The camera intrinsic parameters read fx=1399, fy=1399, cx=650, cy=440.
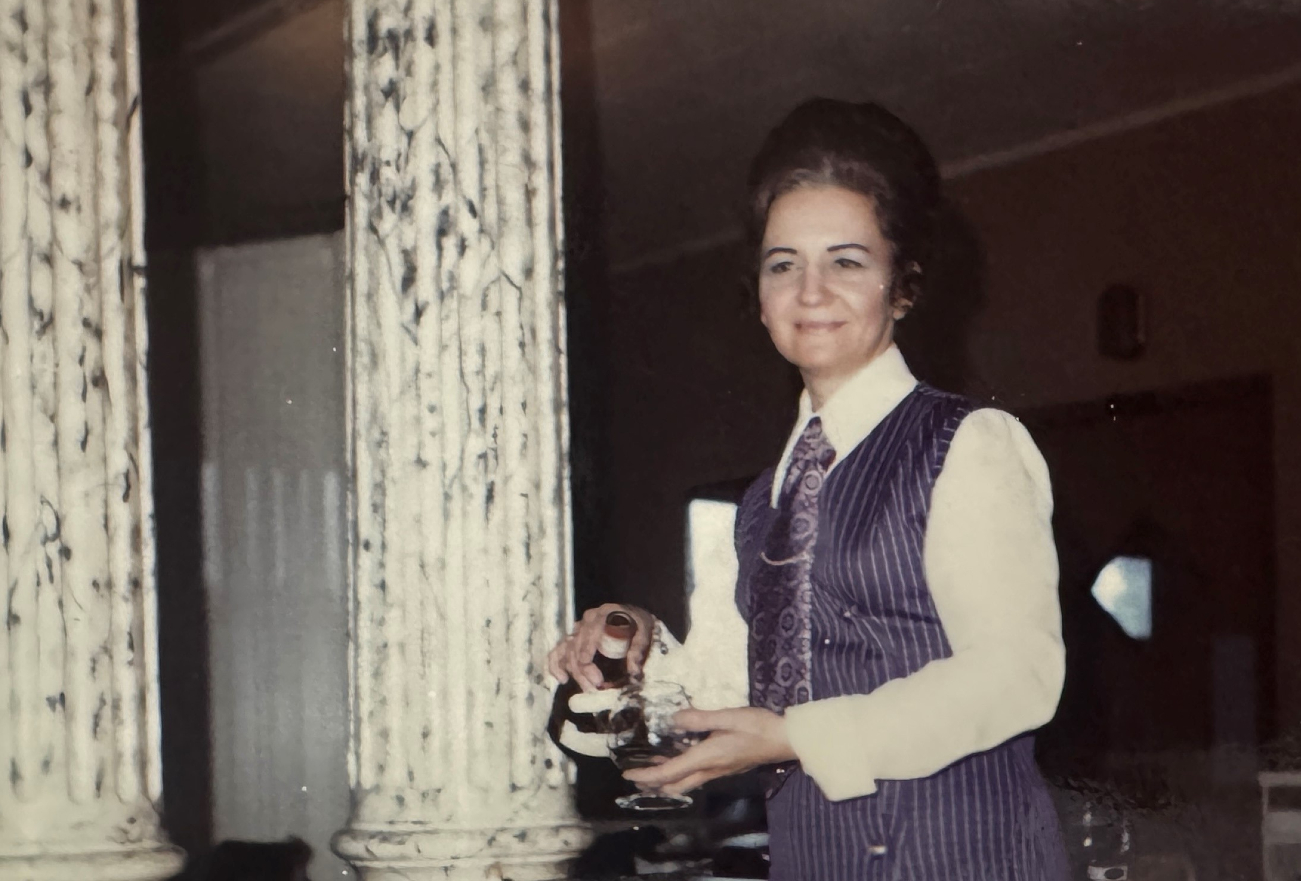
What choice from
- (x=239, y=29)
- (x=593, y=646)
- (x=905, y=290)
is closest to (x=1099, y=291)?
(x=905, y=290)

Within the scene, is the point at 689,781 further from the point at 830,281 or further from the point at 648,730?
the point at 830,281

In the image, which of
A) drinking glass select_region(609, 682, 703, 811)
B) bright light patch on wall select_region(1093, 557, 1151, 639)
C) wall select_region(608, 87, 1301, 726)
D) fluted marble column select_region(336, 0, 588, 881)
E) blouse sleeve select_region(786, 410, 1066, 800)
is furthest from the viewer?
bright light patch on wall select_region(1093, 557, 1151, 639)

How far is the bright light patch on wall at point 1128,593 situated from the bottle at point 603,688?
0.80 meters

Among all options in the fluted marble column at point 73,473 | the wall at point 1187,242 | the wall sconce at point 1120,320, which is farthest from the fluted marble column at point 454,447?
the wall sconce at point 1120,320

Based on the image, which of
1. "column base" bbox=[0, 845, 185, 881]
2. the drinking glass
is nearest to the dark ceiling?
the drinking glass

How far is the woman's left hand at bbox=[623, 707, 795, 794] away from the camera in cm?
130

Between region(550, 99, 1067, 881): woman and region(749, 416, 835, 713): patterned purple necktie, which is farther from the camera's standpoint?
region(749, 416, 835, 713): patterned purple necktie

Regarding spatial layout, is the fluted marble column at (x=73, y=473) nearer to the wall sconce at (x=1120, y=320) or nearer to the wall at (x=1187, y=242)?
the wall at (x=1187, y=242)

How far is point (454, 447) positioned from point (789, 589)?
17.7 inches

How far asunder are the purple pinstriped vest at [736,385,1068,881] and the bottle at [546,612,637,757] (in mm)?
238

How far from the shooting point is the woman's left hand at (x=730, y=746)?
1.30 m

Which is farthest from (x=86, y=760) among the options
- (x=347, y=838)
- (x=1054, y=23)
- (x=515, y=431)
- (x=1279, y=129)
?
(x=1279, y=129)

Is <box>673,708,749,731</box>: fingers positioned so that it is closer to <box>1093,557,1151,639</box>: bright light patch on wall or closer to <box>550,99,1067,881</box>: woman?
<box>550,99,1067,881</box>: woman

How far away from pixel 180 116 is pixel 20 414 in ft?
2.02
